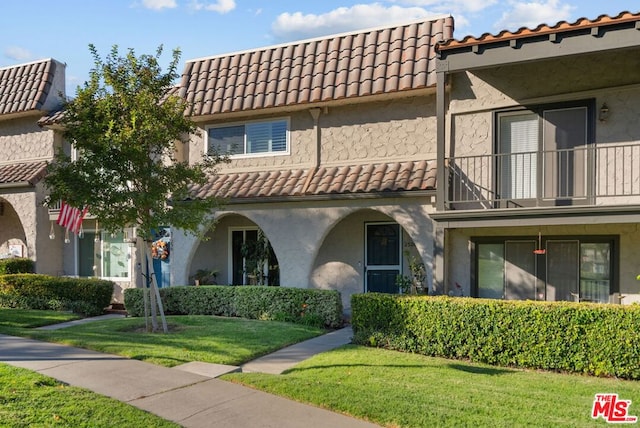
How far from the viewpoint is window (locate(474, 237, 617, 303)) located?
11.3 metres

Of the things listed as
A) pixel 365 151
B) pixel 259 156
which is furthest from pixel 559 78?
pixel 259 156

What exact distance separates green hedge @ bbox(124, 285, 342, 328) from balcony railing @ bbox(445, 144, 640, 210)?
141 inches

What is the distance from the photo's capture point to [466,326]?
9.38 metres

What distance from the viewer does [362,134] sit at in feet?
45.8

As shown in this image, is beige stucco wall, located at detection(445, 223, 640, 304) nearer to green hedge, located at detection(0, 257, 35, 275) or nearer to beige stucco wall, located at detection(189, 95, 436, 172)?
beige stucco wall, located at detection(189, 95, 436, 172)

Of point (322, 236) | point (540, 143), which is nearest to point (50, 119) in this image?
point (322, 236)

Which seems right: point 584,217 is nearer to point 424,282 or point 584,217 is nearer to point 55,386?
point 424,282

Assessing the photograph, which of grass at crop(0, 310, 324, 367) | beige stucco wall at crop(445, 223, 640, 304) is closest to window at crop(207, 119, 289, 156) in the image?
grass at crop(0, 310, 324, 367)

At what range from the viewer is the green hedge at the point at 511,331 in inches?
328

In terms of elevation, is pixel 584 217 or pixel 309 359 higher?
pixel 584 217

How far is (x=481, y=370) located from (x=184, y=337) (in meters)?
5.35

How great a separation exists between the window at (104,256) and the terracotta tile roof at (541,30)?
11892mm

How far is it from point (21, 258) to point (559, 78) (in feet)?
52.6

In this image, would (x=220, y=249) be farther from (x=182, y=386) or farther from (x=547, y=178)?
(x=182, y=386)
